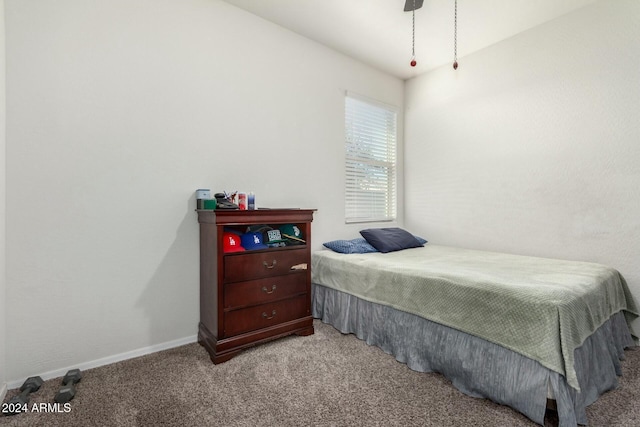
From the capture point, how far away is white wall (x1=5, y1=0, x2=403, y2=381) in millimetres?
1684

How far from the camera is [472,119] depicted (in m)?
3.14

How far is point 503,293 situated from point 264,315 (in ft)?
4.91

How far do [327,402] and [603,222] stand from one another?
2484 mm

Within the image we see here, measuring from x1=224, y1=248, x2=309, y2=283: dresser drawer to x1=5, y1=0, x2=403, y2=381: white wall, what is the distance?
0.44 meters

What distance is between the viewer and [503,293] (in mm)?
1543

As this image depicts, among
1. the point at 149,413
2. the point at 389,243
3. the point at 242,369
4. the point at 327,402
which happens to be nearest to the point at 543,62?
the point at 389,243

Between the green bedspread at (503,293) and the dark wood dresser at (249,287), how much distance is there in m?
0.43

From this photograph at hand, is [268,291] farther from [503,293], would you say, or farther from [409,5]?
[409,5]

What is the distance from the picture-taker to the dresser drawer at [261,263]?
1.97m

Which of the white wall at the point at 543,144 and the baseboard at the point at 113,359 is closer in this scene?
the baseboard at the point at 113,359

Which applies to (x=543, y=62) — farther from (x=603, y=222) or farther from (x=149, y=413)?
(x=149, y=413)

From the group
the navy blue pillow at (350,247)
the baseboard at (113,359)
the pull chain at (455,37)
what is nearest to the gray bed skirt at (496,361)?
the navy blue pillow at (350,247)

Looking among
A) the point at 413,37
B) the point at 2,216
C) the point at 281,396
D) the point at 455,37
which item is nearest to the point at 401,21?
the point at 413,37

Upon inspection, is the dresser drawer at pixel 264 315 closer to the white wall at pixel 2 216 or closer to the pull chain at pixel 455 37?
the white wall at pixel 2 216
